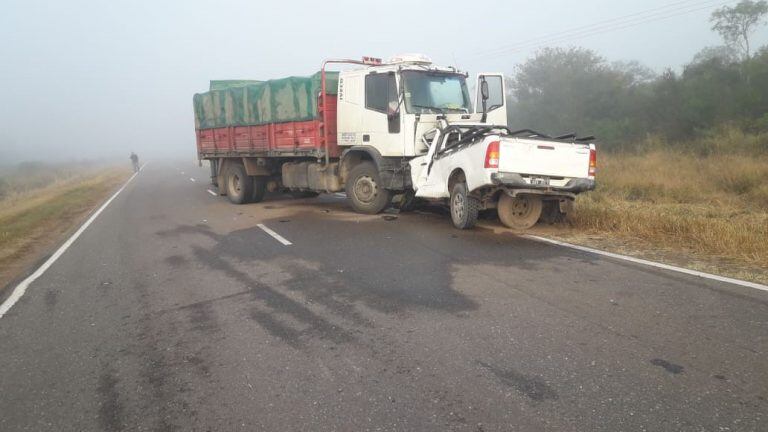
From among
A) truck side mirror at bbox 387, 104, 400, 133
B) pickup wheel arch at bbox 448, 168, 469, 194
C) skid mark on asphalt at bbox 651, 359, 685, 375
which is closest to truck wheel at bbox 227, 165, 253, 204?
truck side mirror at bbox 387, 104, 400, 133

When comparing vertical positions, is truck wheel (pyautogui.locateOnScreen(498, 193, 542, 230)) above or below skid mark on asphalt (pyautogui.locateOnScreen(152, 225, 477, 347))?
above

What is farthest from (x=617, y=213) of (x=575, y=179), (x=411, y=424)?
(x=411, y=424)

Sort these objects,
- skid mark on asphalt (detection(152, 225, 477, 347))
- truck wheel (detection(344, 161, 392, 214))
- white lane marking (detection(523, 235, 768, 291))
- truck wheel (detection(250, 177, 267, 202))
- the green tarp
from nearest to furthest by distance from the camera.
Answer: skid mark on asphalt (detection(152, 225, 477, 347)) < white lane marking (detection(523, 235, 768, 291)) < truck wheel (detection(344, 161, 392, 214)) < the green tarp < truck wheel (detection(250, 177, 267, 202))

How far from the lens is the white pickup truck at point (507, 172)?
26.2 ft

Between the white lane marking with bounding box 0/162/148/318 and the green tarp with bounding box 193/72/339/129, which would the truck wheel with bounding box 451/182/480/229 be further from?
the white lane marking with bounding box 0/162/148/318

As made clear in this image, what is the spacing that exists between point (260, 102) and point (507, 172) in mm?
7530

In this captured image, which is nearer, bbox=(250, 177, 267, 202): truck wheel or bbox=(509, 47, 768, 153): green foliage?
bbox=(250, 177, 267, 202): truck wheel

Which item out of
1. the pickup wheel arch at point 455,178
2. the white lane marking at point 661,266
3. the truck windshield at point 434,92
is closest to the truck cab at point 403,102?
the truck windshield at point 434,92

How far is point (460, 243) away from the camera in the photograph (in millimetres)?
7758

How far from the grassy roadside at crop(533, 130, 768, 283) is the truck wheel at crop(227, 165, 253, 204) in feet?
27.3

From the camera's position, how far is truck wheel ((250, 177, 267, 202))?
14.5 meters

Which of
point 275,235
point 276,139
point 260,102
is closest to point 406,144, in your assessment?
point 275,235

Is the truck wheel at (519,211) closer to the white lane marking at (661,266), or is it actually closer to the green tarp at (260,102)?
the white lane marking at (661,266)

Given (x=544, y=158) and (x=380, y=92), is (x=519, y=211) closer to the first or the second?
(x=544, y=158)
